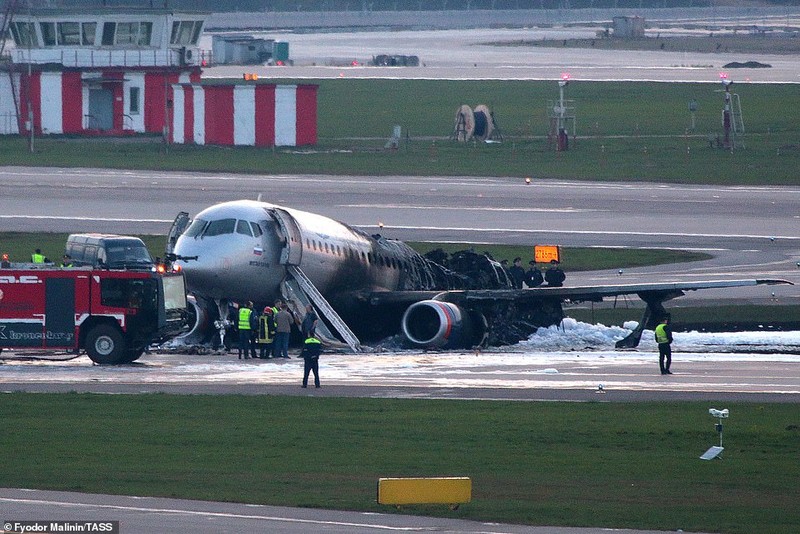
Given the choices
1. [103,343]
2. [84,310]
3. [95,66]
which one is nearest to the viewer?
[84,310]

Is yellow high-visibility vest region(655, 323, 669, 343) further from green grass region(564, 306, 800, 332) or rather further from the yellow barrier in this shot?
the yellow barrier

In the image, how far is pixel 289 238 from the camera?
43688mm

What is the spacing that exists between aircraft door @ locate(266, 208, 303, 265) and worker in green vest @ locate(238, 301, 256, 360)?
71.1 inches

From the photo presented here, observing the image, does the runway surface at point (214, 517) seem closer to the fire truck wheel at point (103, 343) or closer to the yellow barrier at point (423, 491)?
the yellow barrier at point (423, 491)

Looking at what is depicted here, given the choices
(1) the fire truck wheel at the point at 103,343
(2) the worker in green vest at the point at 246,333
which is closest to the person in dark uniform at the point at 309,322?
(2) the worker in green vest at the point at 246,333

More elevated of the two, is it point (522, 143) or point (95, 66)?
point (95, 66)

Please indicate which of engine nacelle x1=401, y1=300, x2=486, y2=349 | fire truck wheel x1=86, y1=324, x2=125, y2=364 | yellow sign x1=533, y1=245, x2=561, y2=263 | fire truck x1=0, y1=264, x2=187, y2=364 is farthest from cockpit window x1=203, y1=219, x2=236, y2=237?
yellow sign x1=533, y1=245, x2=561, y2=263

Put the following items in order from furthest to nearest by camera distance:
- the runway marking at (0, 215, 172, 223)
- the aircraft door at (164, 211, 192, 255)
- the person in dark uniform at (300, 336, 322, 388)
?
1. the runway marking at (0, 215, 172, 223)
2. the aircraft door at (164, 211, 192, 255)
3. the person in dark uniform at (300, 336, 322, 388)

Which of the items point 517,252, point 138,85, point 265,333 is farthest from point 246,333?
point 138,85

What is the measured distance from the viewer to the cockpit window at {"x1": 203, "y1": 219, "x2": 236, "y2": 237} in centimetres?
4303

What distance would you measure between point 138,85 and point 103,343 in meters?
78.6

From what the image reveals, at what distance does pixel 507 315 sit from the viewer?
47.5 m

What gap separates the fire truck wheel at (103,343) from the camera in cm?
4016

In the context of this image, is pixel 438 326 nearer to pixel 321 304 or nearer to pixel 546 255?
pixel 321 304
